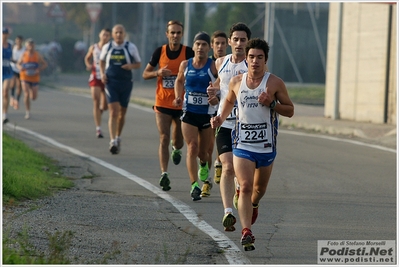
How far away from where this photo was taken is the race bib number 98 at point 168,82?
1155 cm

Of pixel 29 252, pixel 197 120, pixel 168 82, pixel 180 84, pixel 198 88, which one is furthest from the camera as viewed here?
pixel 168 82

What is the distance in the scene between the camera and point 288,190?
11320mm

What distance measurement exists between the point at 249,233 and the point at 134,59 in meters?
8.13

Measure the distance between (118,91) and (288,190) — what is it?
480 centimetres

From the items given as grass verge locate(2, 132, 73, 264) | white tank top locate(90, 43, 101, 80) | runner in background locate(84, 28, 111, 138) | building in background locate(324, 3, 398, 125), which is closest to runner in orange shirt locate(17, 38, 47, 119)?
white tank top locate(90, 43, 101, 80)

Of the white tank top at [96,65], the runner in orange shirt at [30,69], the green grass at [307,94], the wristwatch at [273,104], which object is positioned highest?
the wristwatch at [273,104]

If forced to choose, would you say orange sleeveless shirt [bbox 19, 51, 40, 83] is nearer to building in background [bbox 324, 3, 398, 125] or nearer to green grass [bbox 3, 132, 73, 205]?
green grass [bbox 3, 132, 73, 205]

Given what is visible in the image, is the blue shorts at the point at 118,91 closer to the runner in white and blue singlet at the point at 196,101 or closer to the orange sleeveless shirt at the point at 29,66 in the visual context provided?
the runner in white and blue singlet at the point at 196,101

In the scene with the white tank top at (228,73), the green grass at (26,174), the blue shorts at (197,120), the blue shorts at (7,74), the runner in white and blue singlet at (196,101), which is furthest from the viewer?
the blue shorts at (7,74)

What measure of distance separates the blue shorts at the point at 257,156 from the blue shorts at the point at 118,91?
728 centimetres

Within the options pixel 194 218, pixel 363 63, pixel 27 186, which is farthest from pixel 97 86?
pixel 194 218

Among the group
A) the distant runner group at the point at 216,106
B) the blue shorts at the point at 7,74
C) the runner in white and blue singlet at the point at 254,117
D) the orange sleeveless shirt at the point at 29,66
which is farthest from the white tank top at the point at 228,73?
the orange sleeveless shirt at the point at 29,66

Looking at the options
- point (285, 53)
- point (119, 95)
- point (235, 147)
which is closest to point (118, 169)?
point (119, 95)

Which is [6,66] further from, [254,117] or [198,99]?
[254,117]
